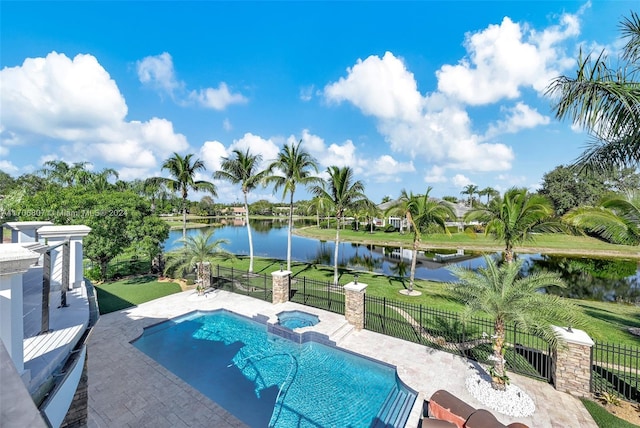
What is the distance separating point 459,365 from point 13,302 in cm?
949

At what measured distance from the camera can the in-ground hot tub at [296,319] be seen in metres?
10.9

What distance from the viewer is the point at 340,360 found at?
873 cm

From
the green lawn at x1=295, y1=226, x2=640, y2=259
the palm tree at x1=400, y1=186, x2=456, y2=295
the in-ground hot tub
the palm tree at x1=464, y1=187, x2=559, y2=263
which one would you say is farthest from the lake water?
the in-ground hot tub

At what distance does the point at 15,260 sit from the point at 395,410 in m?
7.47

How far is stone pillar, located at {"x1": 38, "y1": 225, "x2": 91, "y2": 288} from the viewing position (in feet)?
24.6

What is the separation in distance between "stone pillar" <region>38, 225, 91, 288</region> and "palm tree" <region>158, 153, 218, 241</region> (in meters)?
11.1

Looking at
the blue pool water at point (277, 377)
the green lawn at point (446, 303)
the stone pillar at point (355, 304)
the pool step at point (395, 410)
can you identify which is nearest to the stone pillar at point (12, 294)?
the blue pool water at point (277, 377)

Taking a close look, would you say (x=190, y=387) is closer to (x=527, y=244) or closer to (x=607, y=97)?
(x=607, y=97)

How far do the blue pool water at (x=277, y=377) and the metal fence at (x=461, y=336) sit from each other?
2.26 metres

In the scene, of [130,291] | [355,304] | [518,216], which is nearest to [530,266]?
[518,216]

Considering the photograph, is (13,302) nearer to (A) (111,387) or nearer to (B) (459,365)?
(A) (111,387)

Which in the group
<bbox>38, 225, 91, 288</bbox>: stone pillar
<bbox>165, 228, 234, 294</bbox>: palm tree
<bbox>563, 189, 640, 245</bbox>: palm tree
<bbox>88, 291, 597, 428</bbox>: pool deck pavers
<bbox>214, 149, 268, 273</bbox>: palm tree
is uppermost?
<bbox>214, 149, 268, 273</bbox>: palm tree

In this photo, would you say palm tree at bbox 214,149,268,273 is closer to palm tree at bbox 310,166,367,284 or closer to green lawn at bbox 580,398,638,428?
palm tree at bbox 310,166,367,284

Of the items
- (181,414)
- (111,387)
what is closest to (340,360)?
(181,414)
